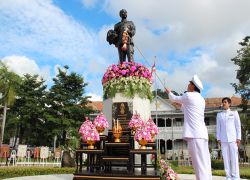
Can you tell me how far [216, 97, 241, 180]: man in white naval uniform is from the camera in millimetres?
7324

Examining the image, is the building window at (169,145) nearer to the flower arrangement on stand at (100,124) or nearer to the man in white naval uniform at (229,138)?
the flower arrangement on stand at (100,124)

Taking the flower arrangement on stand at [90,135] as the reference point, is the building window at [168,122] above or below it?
above

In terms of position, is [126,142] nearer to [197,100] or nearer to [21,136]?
[197,100]

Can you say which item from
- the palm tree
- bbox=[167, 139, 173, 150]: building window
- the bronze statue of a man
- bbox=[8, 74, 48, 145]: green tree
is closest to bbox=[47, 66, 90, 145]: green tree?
bbox=[8, 74, 48, 145]: green tree

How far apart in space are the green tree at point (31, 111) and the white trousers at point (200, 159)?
3590 centimetres

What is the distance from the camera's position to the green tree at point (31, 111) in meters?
40.6

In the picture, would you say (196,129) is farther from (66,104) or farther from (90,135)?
(66,104)

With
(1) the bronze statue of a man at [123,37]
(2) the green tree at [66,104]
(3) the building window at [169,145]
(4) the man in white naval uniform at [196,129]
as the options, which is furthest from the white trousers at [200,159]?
(3) the building window at [169,145]

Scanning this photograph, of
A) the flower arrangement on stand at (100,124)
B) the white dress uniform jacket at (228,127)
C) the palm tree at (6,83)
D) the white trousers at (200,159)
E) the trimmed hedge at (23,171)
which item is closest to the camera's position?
the white trousers at (200,159)

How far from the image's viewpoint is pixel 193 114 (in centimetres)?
552

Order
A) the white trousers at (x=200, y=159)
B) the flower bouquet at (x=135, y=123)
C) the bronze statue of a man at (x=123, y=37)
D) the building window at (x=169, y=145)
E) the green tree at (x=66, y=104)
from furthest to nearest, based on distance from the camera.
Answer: the building window at (x=169, y=145)
the green tree at (x=66, y=104)
the bronze statue of a man at (x=123, y=37)
the flower bouquet at (x=135, y=123)
the white trousers at (x=200, y=159)

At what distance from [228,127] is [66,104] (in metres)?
33.0

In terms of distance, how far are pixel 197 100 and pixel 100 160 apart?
3.41 m

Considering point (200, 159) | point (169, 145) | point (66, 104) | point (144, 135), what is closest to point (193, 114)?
point (200, 159)
